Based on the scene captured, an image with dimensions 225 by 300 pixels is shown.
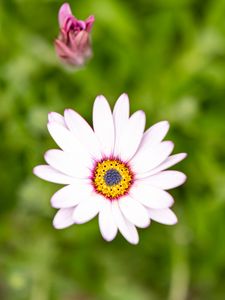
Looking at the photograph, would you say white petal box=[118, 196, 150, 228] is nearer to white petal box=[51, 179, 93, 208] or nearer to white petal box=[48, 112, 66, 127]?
white petal box=[51, 179, 93, 208]

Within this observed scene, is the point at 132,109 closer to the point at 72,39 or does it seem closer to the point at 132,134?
the point at 72,39

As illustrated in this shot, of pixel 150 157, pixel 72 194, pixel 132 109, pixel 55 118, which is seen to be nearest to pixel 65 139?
pixel 55 118

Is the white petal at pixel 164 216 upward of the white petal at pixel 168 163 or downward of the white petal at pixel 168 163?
downward

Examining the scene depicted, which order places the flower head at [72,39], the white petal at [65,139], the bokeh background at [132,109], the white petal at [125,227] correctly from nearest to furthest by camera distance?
the white petal at [125,227] → the white petal at [65,139] → the flower head at [72,39] → the bokeh background at [132,109]

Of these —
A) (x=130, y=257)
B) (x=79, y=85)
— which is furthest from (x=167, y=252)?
(x=79, y=85)

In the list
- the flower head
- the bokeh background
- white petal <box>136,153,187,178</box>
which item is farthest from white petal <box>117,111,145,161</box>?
the bokeh background

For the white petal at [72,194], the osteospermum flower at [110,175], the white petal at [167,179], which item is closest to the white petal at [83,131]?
the osteospermum flower at [110,175]

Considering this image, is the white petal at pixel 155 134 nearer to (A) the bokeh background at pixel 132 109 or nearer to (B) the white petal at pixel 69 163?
(B) the white petal at pixel 69 163
